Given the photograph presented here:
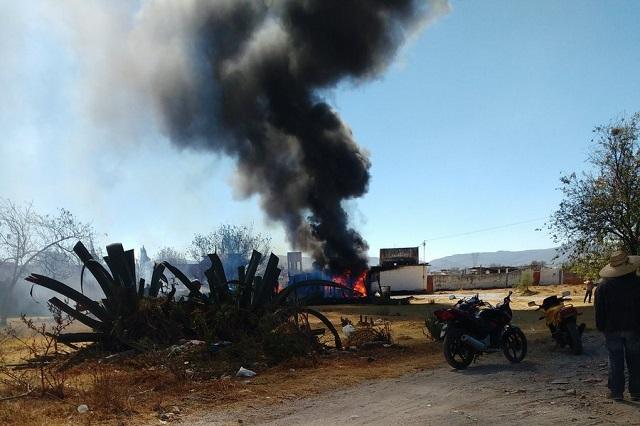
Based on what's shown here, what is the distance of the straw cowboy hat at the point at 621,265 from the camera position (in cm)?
571

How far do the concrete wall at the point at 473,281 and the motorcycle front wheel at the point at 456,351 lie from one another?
1550 inches

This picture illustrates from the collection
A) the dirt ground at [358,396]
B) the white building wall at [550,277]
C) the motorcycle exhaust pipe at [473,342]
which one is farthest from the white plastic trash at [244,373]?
the white building wall at [550,277]

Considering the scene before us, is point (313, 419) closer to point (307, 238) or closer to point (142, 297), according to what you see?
point (142, 297)

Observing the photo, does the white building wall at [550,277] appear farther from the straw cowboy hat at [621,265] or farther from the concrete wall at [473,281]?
the straw cowboy hat at [621,265]

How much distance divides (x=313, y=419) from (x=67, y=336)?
6182mm

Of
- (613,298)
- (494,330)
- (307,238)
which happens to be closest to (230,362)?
(494,330)

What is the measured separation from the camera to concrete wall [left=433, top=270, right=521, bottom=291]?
46.2m

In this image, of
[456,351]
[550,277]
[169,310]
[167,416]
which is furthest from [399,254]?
[167,416]

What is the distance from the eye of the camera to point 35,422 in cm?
507

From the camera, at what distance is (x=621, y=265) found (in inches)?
227

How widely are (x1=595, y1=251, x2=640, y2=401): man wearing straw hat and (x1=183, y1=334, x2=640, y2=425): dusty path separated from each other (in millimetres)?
284

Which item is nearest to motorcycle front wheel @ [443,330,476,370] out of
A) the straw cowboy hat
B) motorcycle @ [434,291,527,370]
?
motorcycle @ [434,291,527,370]

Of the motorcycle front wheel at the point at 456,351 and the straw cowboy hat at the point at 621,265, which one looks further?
the motorcycle front wheel at the point at 456,351

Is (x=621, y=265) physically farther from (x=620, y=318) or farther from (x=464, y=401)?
(x=464, y=401)
